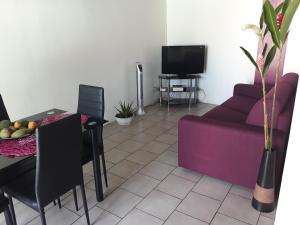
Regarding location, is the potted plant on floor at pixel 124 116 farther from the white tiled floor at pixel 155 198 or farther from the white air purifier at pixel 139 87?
the white tiled floor at pixel 155 198

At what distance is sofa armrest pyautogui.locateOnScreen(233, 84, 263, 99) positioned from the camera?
153 inches

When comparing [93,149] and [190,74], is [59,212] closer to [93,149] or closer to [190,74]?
[93,149]

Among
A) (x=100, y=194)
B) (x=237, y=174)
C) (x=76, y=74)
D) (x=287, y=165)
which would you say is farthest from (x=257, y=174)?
(x=76, y=74)

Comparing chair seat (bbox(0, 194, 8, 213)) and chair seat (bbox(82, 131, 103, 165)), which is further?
chair seat (bbox(82, 131, 103, 165))

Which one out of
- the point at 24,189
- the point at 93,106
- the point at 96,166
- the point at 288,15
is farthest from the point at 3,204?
the point at 288,15

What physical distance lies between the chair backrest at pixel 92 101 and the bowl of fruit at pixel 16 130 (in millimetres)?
591

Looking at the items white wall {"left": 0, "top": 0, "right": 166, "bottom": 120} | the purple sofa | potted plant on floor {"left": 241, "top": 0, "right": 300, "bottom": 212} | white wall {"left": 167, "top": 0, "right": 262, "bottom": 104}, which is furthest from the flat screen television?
potted plant on floor {"left": 241, "top": 0, "right": 300, "bottom": 212}

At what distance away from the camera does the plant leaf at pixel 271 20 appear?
1.66 metres

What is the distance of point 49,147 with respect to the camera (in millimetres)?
1530

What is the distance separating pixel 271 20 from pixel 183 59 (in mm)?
3141

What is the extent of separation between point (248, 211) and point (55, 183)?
160 centimetres

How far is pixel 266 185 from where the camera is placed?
2051mm

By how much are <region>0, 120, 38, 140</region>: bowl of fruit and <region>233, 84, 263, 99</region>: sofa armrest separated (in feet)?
10.3

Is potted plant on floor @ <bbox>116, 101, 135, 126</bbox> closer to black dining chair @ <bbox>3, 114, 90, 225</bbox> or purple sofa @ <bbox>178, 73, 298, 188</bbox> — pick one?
purple sofa @ <bbox>178, 73, 298, 188</bbox>
